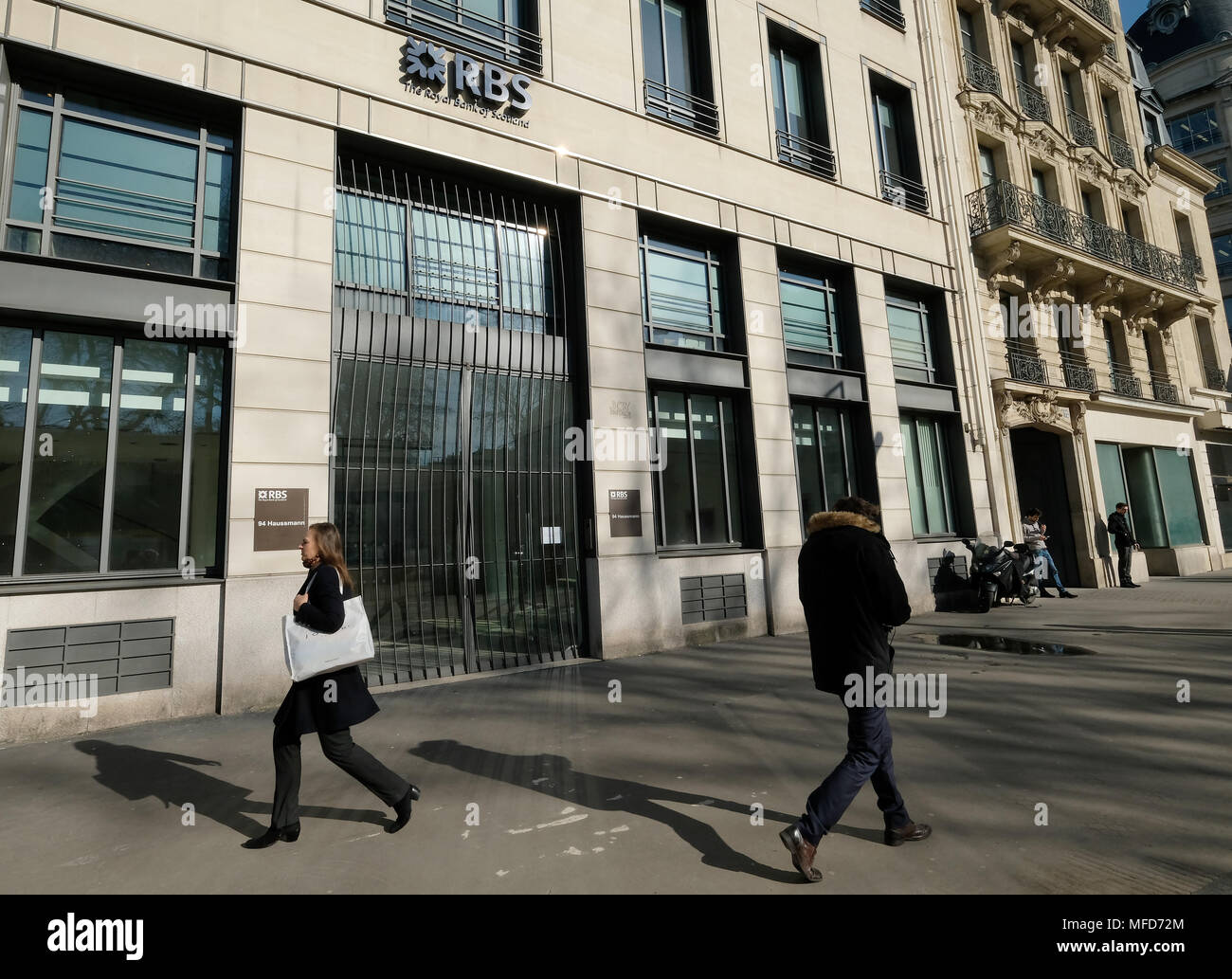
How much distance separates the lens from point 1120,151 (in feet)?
67.3

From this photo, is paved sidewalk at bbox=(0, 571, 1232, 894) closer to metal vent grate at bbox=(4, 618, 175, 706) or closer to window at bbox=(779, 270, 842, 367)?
metal vent grate at bbox=(4, 618, 175, 706)

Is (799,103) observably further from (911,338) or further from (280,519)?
(280,519)

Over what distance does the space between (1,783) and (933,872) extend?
244 inches

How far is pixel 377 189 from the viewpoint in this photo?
8594 millimetres

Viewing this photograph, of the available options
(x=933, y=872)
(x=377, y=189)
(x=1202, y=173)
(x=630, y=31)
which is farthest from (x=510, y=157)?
(x=1202, y=173)

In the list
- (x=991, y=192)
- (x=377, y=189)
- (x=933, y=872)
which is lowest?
(x=933, y=872)

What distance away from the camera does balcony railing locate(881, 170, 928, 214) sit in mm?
14078

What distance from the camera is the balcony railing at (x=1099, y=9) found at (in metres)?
19.3

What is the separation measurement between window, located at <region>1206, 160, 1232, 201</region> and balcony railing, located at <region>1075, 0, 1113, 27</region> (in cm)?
1116

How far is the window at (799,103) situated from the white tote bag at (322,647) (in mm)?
12239

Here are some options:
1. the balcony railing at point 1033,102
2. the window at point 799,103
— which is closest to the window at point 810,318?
the window at point 799,103

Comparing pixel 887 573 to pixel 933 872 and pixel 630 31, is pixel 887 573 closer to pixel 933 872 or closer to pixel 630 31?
pixel 933 872

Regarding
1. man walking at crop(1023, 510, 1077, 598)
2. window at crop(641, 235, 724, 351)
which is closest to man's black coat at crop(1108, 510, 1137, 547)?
man walking at crop(1023, 510, 1077, 598)

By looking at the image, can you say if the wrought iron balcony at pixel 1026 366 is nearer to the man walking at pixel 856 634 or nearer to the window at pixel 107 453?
the man walking at pixel 856 634
